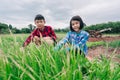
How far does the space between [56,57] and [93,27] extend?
32436 millimetres

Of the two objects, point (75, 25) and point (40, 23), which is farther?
point (40, 23)

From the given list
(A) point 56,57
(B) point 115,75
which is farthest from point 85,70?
(B) point 115,75

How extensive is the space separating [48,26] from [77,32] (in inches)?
33.3

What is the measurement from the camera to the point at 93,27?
35312 millimetres

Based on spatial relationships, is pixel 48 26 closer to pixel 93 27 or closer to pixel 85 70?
pixel 85 70

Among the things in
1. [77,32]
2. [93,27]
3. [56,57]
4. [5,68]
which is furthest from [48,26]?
[93,27]

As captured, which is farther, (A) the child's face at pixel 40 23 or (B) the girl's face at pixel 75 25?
(A) the child's face at pixel 40 23

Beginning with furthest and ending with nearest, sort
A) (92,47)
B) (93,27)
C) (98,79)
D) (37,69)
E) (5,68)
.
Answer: (93,27) < (92,47) < (37,69) < (5,68) < (98,79)

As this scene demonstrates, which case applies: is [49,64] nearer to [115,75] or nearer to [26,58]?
[26,58]

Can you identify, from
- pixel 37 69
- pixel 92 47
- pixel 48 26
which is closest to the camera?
pixel 37 69

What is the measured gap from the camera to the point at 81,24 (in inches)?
215

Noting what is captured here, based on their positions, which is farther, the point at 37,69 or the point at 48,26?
the point at 48,26

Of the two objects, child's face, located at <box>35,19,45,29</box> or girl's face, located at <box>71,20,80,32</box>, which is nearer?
girl's face, located at <box>71,20,80,32</box>

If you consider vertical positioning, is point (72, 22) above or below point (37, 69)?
above
